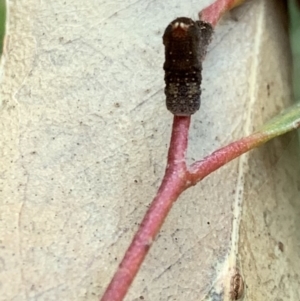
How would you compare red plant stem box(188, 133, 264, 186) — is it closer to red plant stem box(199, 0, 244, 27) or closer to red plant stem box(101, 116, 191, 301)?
red plant stem box(101, 116, 191, 301)

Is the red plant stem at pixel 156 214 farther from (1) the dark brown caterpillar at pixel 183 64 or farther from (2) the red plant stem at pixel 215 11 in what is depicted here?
(2) the red plant stem at pixel 215 11

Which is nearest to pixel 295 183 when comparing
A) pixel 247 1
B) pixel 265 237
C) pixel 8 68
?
pixel 265 237

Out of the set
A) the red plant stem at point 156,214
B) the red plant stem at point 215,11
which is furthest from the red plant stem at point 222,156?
the red plant stem at point 215,11

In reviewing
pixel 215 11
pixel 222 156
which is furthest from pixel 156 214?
pixel 215 11

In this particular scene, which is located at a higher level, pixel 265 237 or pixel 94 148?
pixel 94 148

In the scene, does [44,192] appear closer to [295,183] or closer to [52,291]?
[52,291]

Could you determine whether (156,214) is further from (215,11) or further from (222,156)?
(215,11)
